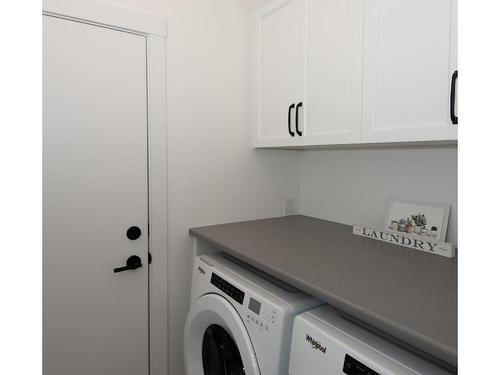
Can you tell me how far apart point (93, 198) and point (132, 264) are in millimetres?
374

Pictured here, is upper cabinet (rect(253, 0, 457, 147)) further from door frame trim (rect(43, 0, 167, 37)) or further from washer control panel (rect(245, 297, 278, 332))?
washer control panel (rect(245, 297, 278, 332))

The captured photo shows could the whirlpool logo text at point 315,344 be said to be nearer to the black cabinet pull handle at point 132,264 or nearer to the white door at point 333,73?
the white door at point 333,73

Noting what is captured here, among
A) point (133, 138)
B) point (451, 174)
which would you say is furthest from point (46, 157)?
point (451, 174)

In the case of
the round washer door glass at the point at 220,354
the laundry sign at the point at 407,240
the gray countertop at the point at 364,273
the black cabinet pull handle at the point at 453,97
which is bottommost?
the round washer door glass at the point at 220,354

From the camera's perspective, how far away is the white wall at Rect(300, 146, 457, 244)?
1477mm

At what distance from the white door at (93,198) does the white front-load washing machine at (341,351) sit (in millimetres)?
968

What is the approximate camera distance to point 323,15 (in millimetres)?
1511

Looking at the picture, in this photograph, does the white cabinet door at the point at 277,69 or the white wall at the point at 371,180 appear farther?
the white cabinet door at the point at 277,69

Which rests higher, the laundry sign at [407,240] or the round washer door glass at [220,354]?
the laundry sign at [407,240]

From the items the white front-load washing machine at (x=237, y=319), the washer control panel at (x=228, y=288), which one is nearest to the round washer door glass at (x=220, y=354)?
the white front-load washing machine at (x=237, y=319)

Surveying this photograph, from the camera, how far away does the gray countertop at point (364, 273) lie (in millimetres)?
829

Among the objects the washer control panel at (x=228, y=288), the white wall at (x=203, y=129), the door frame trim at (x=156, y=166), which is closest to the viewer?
the washer control panel at (x=228, y=288)

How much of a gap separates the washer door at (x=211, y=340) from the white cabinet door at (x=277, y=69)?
0.88 metres

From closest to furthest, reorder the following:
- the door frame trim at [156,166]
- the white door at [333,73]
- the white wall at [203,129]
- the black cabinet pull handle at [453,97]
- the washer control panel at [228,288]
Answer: the black cabinet pull handle at [453,97] → the washer control panel at [228,288] → the white door at [333,73] → the door frame trim at [156,166] → the white wall at [203,129]
